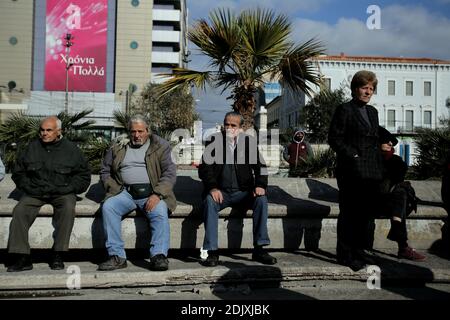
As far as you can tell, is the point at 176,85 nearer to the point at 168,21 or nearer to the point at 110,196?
the point at 110,196

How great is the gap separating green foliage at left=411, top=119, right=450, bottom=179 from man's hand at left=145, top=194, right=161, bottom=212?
466cm

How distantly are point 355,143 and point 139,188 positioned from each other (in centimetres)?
204

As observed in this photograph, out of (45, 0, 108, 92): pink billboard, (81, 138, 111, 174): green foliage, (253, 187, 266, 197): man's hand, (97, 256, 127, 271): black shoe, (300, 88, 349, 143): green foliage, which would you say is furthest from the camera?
(45, 0, 108, 92): pink billboard

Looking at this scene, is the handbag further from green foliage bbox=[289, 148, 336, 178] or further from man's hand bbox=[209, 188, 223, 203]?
green foliage bbox=[289, 148, 336, 178]

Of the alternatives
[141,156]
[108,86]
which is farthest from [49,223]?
[108,86]

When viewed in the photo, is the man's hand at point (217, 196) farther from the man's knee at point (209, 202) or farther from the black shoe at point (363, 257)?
the black shoe at point (363, 257)

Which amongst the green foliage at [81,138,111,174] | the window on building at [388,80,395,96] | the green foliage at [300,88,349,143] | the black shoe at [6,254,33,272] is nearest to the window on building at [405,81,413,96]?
the window on building at [388,80,395,96]

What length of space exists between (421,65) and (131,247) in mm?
62142

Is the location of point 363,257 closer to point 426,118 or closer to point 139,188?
point 139,188

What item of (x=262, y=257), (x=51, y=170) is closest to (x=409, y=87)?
(x=262, y=257)

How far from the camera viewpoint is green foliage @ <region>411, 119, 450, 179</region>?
6.62m

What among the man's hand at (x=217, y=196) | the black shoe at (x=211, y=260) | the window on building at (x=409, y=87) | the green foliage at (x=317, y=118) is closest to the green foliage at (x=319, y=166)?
the man's hand at (x=217, y=196)

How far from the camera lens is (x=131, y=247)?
13.6 ft

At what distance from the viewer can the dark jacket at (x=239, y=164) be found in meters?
4.20
